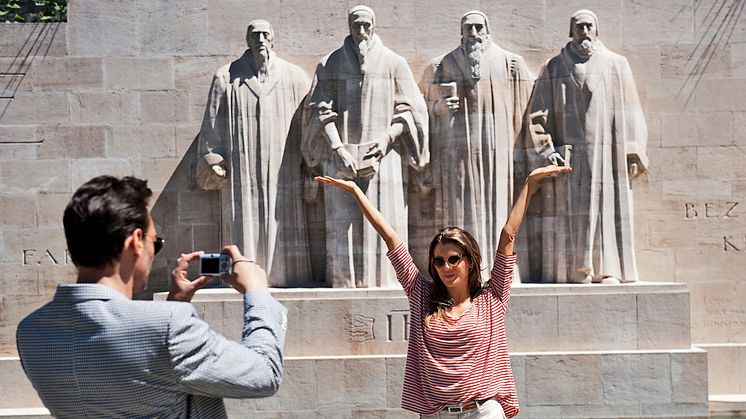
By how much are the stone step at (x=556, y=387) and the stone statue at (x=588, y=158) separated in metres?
1.07

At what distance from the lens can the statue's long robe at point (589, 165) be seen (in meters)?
11.9

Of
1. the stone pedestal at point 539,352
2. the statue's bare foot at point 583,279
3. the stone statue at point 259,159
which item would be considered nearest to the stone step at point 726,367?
the stone pedestal at point 539,352

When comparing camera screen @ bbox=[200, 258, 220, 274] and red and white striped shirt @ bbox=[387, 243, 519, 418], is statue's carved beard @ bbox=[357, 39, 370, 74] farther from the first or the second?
camera screen @ bbox=[200, 258, 220, 274]

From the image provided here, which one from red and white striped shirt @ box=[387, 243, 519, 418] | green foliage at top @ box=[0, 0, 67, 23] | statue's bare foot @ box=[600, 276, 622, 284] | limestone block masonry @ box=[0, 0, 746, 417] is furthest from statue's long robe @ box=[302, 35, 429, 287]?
red and white striped shirt @ box=[387, 243, 519, 418]

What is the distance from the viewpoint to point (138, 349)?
3.33m

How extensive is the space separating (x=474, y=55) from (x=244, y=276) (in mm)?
8625

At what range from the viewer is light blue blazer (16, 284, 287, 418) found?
333 centimetres

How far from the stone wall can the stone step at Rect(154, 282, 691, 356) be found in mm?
1250

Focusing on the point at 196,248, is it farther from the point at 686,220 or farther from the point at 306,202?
the point at 686,220

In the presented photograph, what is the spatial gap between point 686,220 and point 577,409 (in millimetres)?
3000

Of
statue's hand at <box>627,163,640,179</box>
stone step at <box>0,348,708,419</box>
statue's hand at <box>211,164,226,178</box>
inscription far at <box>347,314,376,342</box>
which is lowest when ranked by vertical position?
stone step at <box>0,348,708,419</box>

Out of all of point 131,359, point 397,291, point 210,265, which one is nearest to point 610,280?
point 397,291

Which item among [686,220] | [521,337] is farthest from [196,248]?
[686,220]

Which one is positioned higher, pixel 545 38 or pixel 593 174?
pixel 545 38
